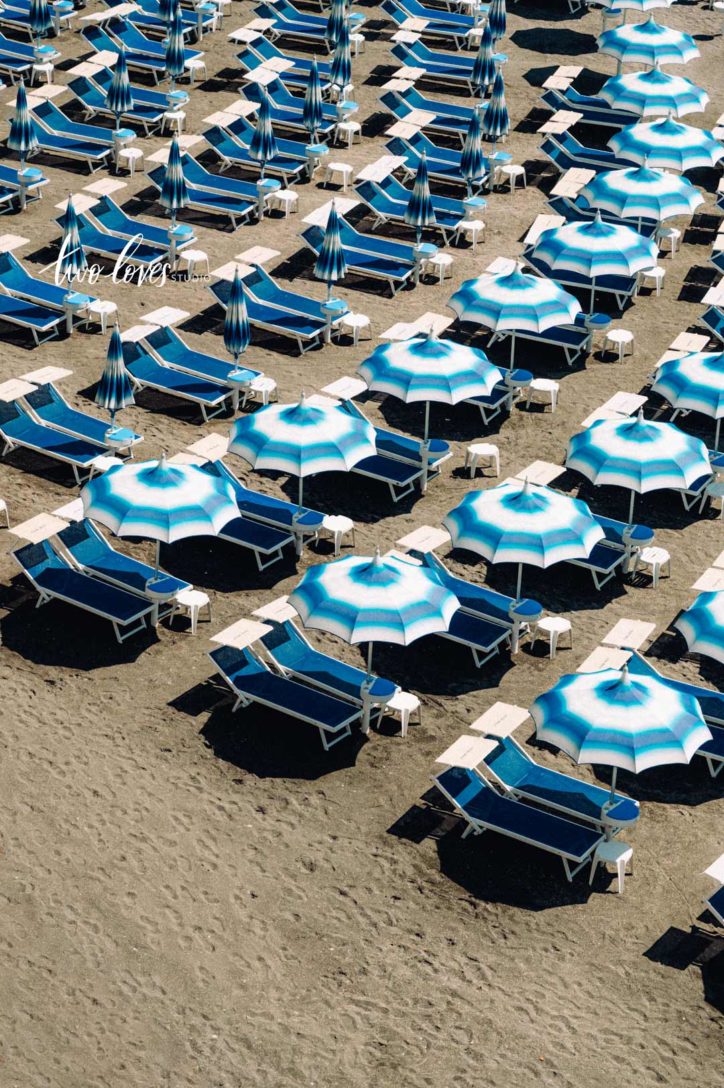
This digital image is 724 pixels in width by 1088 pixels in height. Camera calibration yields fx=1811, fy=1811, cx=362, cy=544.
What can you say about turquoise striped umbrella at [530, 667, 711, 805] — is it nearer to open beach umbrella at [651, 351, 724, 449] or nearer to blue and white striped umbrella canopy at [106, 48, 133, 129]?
open beach umbrella at [651, 351, 724, 449]

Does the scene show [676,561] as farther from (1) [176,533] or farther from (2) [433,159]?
(2) [433,159]

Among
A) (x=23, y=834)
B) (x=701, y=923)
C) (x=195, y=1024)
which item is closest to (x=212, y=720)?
(x=23, y=834)

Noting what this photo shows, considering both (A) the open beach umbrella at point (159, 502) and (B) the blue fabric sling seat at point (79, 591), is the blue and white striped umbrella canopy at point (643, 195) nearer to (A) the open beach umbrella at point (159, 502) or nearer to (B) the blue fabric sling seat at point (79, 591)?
(A) the open beach umbrella at point (159, 502)

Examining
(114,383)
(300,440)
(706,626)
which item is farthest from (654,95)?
(706,626)

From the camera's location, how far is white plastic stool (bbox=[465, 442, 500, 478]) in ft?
81.6

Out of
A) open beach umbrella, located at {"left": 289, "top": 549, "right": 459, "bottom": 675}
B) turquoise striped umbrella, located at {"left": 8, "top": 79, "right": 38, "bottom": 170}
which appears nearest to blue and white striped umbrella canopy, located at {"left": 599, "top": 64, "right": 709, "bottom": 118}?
turquoise striped umbrella, located at {"left": 8, "top": 79, "right": 38, "bottom": 170}

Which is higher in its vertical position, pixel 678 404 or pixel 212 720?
pixel 678 404

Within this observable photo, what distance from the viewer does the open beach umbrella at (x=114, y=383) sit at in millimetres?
23984

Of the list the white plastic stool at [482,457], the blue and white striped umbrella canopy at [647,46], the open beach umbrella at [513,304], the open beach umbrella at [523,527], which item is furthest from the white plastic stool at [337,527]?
the blue and white striped umbrella canopy at [647,46]

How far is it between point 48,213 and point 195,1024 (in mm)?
18328

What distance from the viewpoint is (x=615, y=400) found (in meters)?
25.8

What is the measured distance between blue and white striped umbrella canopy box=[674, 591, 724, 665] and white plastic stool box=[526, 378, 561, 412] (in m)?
6.59

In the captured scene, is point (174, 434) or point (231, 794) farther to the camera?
point (174, 434)

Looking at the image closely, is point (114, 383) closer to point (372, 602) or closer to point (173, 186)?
point (372, 602)
